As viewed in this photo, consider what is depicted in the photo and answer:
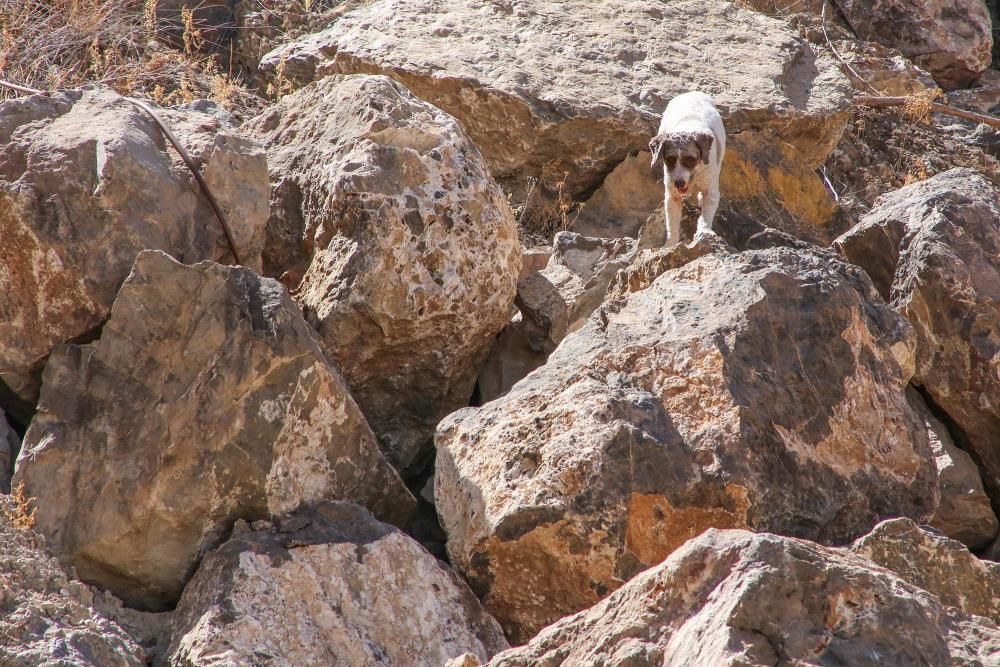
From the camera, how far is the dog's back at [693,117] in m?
5.84

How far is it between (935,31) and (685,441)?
6673mm

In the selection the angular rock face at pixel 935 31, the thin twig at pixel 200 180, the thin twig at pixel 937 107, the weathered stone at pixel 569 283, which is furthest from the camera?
the angular rock face at pixel 935 31

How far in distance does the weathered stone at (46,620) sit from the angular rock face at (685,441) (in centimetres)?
112

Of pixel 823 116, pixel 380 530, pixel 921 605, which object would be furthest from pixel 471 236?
pixel 823 116

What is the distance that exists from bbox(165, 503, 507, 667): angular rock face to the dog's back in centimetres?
307

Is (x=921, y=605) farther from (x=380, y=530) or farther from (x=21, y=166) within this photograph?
(x=21, y=166)

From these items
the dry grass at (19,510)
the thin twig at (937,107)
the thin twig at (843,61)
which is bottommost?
the thin twig at (937,107)

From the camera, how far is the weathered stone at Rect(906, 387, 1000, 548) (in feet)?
14.2

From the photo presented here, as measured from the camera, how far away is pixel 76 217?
3.86 m

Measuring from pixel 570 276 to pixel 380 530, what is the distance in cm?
199

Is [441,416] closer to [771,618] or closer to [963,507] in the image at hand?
[963,507]

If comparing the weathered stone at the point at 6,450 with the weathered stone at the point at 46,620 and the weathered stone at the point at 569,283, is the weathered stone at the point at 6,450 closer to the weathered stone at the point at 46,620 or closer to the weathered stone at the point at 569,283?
the weathered stone at the point at 46,620

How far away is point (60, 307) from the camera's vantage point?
3.80 meters

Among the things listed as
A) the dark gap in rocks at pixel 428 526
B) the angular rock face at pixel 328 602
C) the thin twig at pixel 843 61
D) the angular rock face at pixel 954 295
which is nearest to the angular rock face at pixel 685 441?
the angular rock face at pixel 328 602
